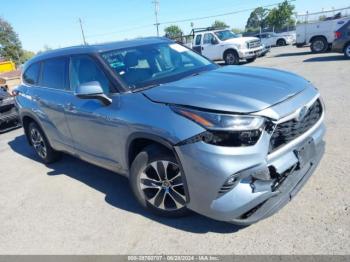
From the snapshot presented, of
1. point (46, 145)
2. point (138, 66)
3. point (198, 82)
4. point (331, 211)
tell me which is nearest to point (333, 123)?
point (331, 211)

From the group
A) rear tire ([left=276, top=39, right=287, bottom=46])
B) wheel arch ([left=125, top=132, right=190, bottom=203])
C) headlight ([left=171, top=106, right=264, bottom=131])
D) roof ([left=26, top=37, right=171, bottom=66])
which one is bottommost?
A: rear tire ([left=276, top=39, right=287, bottom=46])

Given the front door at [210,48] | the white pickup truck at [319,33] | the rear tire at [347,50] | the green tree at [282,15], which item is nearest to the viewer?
the rear tire at [347,50]

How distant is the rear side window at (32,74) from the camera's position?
17.8ft

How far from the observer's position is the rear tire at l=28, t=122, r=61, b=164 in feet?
18.2

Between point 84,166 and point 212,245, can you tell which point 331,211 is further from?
point 84,166

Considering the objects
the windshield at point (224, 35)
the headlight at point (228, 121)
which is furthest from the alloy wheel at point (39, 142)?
the windshield at point (224, 35)

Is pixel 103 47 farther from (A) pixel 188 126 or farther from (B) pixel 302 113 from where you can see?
(B) pixel 302 113

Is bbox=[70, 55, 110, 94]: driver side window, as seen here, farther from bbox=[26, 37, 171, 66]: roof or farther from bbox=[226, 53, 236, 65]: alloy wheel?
bbox=[226, 53, 236, 65]: alloy wheel

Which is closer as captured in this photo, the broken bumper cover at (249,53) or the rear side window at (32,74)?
the rear side window at (32,74)

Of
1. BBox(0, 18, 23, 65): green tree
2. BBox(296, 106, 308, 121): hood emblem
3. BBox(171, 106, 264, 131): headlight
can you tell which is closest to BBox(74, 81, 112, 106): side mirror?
BBox(171, 106, 264, 131): headlight

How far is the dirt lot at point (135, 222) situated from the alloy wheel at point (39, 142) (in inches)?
19.6

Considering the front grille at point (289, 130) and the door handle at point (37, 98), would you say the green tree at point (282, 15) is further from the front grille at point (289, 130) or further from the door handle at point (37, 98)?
the front grille at point (289, 130)

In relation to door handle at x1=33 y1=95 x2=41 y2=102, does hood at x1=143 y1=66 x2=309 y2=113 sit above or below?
above

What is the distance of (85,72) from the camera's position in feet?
13.6
